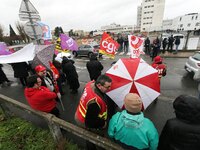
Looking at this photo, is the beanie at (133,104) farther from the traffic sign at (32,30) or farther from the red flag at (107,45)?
the traffic sign at (32,30)

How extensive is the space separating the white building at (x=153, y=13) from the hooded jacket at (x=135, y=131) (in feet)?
247

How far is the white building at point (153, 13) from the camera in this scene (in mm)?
68875

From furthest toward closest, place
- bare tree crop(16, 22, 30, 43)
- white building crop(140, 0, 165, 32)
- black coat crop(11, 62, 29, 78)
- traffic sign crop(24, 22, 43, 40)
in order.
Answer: white building crop(140, 0, 165, 32) → bare tree crop(16, 22, 30, 43) → black coat crop(11, 62, 29, 78) → traffic sign crop(24, 22, 43, 40)

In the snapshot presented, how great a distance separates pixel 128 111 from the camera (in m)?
1.61

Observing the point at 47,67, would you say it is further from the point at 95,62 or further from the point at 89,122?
the point at 89,122

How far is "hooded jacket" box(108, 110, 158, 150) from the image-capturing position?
61.9 inches

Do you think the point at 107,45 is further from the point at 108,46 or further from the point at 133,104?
the point at 133,104

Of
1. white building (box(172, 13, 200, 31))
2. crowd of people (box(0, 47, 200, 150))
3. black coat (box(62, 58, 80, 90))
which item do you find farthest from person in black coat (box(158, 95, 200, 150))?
white building (box(172, 13, 200, 31))

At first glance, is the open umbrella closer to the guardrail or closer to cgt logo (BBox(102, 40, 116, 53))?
the guardrail

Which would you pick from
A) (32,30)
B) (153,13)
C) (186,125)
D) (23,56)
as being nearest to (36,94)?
(23,56)

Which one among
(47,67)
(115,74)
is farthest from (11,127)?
(115,74)

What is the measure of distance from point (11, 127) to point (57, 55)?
13.3 ft

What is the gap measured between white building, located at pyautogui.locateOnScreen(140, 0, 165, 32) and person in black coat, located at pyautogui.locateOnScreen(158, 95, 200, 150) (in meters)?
75.1

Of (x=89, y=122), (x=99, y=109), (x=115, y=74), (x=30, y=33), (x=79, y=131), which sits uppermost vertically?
(x=30, y=33)
